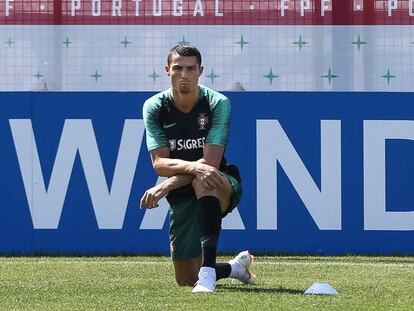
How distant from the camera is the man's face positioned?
698cm

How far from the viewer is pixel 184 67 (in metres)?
6.97

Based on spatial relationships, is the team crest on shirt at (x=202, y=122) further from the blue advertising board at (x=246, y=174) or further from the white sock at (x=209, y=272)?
the blue advertising board at (x=246, y=174)

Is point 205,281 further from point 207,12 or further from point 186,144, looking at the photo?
point 207,12

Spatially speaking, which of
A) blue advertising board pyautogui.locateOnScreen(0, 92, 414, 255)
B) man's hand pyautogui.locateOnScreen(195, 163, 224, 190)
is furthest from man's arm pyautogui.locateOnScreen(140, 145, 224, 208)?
blue advertising board pyautogui.locateOnScreen(0, 92, 414, 255)

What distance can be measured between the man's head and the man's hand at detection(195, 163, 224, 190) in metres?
0.48

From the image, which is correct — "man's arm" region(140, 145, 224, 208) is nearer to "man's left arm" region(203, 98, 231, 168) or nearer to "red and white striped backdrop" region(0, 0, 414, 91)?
"man's left arm" region(203, 98, 231, 168)

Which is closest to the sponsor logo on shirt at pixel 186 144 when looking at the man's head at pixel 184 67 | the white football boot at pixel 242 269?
the man's head at pixel 184 67

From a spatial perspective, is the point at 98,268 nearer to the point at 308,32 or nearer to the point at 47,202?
the point at 47,202

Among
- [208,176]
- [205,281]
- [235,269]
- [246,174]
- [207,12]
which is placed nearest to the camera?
[205,281]

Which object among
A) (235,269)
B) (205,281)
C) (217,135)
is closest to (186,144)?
(217,135)

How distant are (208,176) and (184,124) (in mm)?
481

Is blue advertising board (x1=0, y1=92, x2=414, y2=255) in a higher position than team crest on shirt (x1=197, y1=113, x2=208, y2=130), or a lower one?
lower

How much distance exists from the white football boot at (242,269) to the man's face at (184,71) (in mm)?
1014

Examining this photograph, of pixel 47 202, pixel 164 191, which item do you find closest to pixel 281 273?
pixel 164 191
